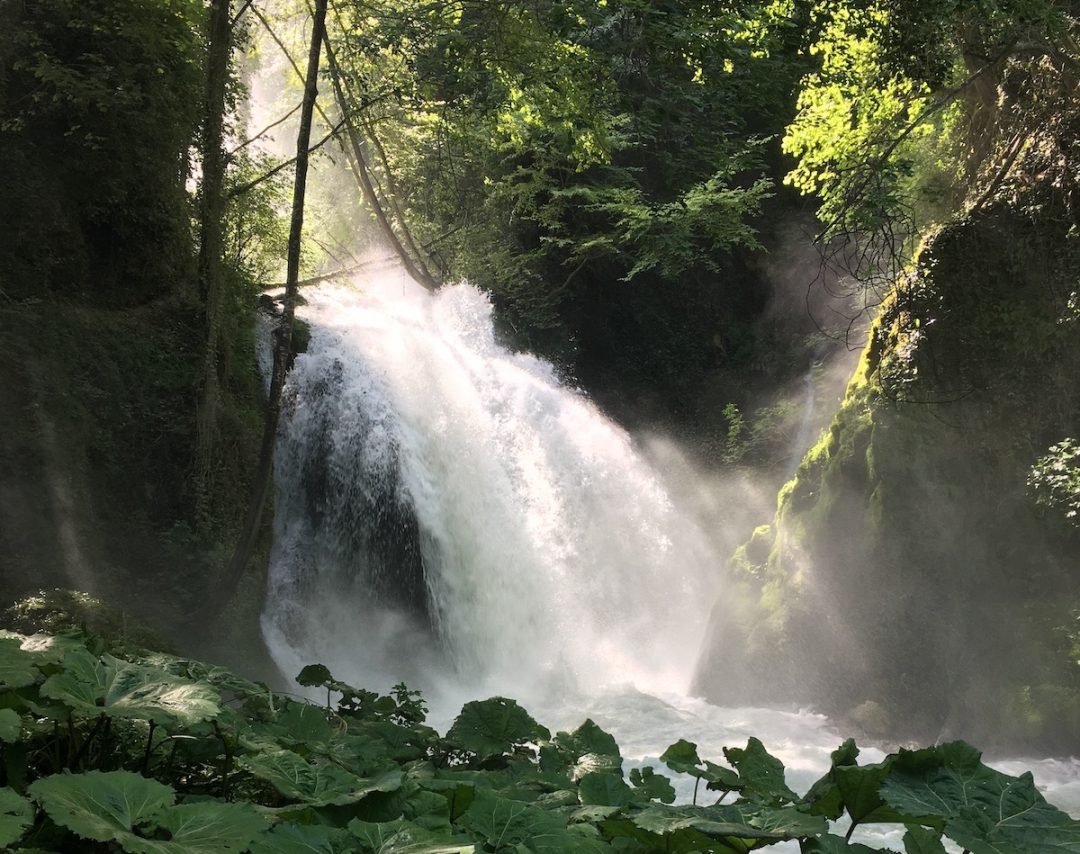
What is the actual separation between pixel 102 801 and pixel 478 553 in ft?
35.1

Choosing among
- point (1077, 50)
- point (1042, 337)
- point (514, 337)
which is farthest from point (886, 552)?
point (514, 337)

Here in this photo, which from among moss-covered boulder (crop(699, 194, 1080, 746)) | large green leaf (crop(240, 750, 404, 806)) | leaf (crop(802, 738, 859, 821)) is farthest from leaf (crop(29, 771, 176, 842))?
moss-covered boulder (crop(699, 194, 1080, 746))

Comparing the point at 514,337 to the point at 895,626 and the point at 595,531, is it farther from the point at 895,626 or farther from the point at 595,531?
the point at 895,626

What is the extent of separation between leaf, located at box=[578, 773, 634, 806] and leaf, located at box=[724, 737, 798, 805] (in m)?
0.23

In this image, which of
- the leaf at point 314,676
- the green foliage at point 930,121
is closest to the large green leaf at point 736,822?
the leaf at point 314,676

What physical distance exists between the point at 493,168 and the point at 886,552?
35.1ft

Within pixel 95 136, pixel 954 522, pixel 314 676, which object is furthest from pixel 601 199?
pixel 314 676

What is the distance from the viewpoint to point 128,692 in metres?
1.46

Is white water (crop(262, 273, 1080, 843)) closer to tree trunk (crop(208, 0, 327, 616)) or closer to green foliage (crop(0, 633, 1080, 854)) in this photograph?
tree trunk (crop(208, 0, 327, 616))

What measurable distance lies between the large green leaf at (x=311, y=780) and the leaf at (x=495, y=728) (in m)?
0.54

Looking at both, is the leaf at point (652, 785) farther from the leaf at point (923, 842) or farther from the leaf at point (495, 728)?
the leaf at point (923, 842)

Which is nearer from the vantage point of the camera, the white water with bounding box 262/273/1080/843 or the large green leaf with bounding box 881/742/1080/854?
the large green leaf with bounding box 881/742/1080/854

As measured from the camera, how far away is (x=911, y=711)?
27.1ft

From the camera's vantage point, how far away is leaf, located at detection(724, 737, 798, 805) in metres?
1.53
